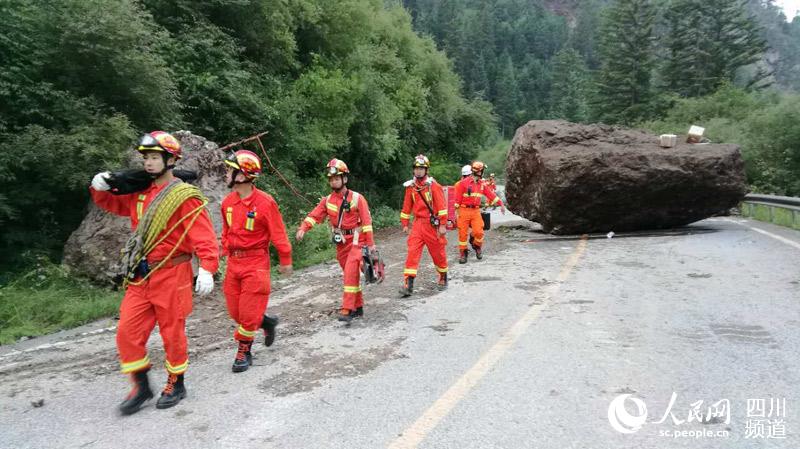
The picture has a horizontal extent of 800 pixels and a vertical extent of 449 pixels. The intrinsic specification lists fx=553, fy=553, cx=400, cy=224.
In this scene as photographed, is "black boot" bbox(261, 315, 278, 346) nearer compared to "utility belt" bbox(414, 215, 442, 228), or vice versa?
"black boot" bbox(261, 315, 278, 346)

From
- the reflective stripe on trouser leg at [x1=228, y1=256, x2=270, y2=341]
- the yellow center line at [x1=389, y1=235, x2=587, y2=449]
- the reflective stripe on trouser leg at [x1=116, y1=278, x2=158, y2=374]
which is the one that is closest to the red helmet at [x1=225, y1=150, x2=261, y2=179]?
the reflective stripe on trouser leg at [x1=228, y1=256, x2=270, y2=341]

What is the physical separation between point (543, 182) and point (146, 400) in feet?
35.7

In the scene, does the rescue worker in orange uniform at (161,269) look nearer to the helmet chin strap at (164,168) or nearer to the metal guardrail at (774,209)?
the helmet chin strap at (164,168)

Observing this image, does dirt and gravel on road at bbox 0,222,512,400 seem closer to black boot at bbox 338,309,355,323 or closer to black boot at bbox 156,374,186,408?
black boot at bbox 338,309,355,323

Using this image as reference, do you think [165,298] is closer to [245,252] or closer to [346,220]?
[245,252]

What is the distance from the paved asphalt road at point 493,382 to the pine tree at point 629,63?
1826 inches

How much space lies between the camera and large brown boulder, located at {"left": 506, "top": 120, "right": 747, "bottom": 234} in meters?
12.5

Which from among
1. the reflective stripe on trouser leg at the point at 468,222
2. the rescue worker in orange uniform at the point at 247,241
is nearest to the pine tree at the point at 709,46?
the reflective stripe on trouser leg at the point at 468,222

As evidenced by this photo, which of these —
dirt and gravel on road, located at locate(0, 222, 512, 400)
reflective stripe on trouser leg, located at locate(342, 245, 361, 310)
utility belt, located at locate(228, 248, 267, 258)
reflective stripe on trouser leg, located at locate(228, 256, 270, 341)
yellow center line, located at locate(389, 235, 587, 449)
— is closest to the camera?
yellow center line, located at locate(389, 235, 587, 449)

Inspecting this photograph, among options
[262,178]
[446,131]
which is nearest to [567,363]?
[262,178]

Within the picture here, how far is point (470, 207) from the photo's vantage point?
36.8 feet

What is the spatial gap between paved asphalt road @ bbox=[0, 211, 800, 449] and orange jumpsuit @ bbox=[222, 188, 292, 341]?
0.53 metres

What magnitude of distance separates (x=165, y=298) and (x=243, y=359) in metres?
1.03

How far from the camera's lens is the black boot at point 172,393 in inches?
163
